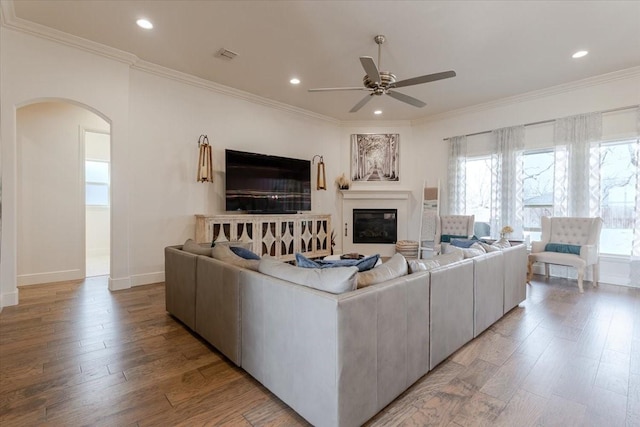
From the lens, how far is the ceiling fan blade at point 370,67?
2.71 metres

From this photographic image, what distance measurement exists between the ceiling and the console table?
2217 millimetres

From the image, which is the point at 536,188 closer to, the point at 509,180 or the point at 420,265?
the point at 509,180

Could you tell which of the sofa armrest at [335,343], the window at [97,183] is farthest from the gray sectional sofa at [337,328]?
the window at [97,183]

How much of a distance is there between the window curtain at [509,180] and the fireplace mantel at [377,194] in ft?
5.85

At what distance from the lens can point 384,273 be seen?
1.78m

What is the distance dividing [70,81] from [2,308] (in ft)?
8.65

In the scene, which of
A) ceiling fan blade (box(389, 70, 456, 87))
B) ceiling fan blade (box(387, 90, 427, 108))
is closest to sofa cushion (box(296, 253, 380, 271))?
ceiling fan blade (box(389, 70, 456, 87))

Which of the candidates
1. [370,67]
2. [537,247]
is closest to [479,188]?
[537,247]

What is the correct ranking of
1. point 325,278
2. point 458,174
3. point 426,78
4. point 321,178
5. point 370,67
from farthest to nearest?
1. point 321,178
2. point 458,174
3. point 426,78
4. point 370,67
5. point 325,278

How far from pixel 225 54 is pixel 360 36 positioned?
1731 millimetres

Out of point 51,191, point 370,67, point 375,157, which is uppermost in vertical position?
point 370,67

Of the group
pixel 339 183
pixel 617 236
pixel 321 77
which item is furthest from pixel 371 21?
pixel 617 236

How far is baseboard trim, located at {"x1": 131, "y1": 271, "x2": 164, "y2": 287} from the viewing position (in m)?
4.09

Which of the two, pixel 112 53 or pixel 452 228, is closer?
pixel 112 53
